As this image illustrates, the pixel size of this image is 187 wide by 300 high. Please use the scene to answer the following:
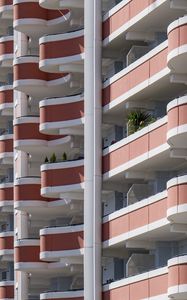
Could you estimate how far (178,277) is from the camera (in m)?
61.0

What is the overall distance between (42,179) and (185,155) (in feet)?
55.5

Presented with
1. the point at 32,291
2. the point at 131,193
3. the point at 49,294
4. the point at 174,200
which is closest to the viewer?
the point at 174,200

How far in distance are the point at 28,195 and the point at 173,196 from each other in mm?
24010

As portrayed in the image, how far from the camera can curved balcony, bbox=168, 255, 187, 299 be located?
199 feet

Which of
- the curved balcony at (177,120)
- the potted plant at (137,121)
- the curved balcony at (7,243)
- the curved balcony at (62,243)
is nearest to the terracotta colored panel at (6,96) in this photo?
the curved balcony at (7,243)

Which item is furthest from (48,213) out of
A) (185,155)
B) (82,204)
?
(185,155)

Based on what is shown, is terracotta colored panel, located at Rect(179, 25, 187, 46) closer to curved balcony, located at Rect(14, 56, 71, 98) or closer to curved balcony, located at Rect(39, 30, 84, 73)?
curved balcony, located at Rect(39, 30, 84, 73)

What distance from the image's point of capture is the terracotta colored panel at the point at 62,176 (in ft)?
251

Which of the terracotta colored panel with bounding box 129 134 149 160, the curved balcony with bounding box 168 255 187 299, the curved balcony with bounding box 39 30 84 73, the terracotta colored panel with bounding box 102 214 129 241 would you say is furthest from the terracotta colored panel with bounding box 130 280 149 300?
the curved balcony with bounding box 39 30 84 73

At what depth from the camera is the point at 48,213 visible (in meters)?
86.5

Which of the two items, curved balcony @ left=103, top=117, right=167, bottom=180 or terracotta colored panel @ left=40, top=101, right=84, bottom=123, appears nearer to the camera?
curved balcony @ left=103, top=117, right=167, bottom=180

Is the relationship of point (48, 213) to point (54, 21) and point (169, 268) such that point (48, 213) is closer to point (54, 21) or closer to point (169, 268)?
point (54, 21)

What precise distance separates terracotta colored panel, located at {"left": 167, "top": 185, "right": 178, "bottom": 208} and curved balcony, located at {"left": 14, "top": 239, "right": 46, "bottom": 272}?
23.2m

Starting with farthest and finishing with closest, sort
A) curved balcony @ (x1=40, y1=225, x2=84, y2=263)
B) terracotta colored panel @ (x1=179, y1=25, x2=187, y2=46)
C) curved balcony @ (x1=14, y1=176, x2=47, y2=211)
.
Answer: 1. curved balcony @ (x1=14, y1=176, x2=47, y2=211)
2. curved balcony @ (x1=40, y1=225, x2=84, y2=263)
3. terracotta colored panel @ (x1=179, y1=25, x2=187, y2=46)
